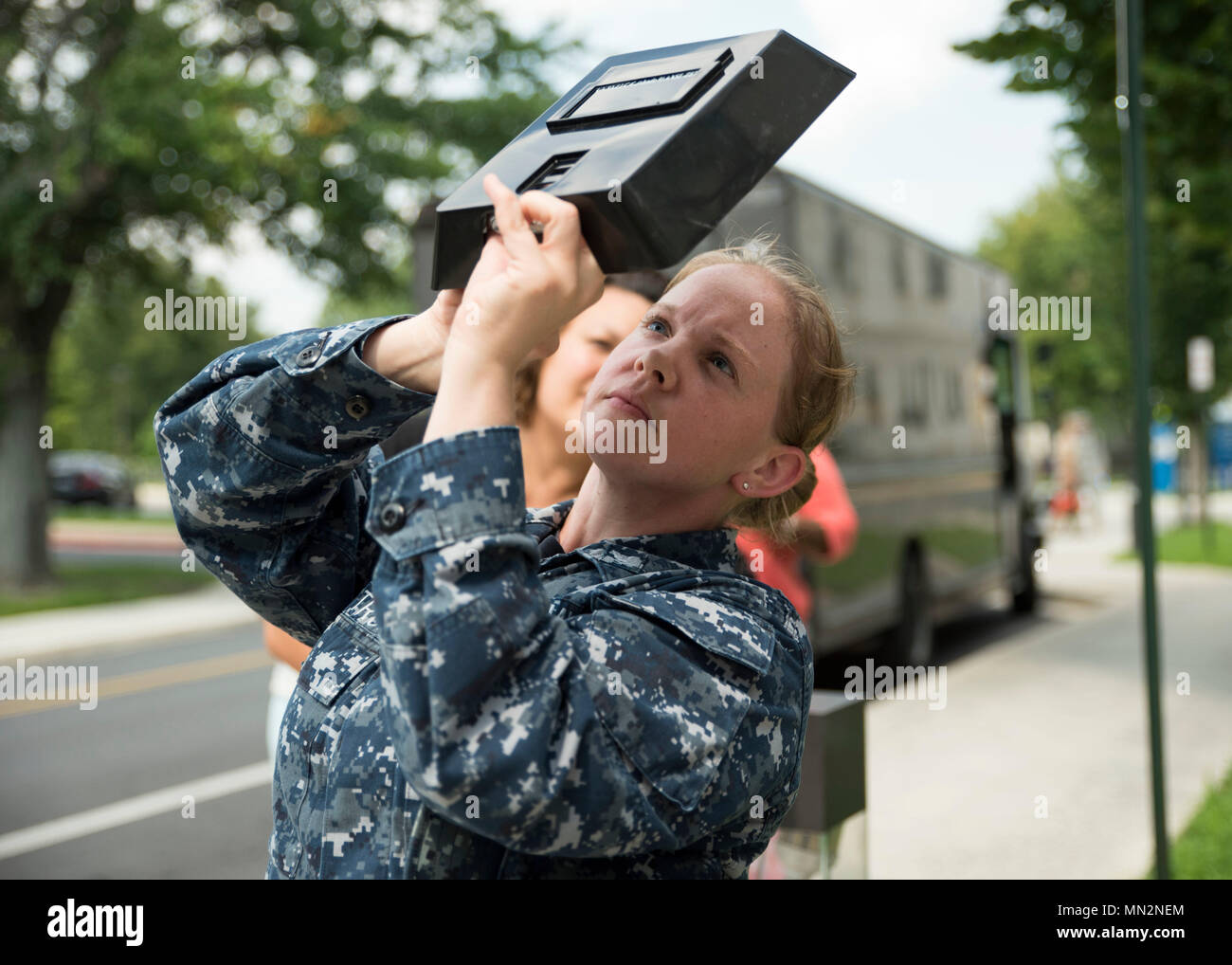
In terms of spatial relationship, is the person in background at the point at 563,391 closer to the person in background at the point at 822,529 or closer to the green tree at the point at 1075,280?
the person in background at the point at 822,529

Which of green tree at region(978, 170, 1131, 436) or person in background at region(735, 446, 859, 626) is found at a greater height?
green tree at region(978, 170, 1131, 436)

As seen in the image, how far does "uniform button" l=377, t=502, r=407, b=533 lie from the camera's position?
3.75 feet

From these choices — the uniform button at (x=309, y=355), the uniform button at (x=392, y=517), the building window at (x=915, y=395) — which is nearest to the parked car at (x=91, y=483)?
the building window at (x=915, y=395)

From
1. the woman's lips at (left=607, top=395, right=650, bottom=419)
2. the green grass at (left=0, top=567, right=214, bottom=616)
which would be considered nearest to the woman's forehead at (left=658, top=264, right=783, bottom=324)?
Result: the woman's lips at (left=607, top=395, right=650, bottom=419)

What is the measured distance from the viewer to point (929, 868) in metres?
4.91

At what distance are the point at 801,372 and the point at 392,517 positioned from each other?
0.55 meters

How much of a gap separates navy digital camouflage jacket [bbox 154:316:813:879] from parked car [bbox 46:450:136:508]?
41.0m

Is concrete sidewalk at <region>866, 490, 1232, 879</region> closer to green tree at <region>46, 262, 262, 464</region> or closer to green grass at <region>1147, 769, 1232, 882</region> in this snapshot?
green grass at <region>1147, 769, 1232, 882</region>

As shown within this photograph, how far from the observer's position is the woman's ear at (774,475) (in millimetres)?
1453

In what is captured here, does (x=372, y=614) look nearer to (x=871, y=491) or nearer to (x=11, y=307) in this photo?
(x=871, y=491)

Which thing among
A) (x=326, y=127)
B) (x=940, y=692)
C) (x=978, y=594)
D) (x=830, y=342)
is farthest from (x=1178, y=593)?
(x=830, y=342)

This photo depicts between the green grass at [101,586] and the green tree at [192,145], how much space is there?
59 centimetres

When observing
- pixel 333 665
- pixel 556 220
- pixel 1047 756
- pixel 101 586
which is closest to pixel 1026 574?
pixel 1047 756

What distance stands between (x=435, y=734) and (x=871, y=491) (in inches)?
300
